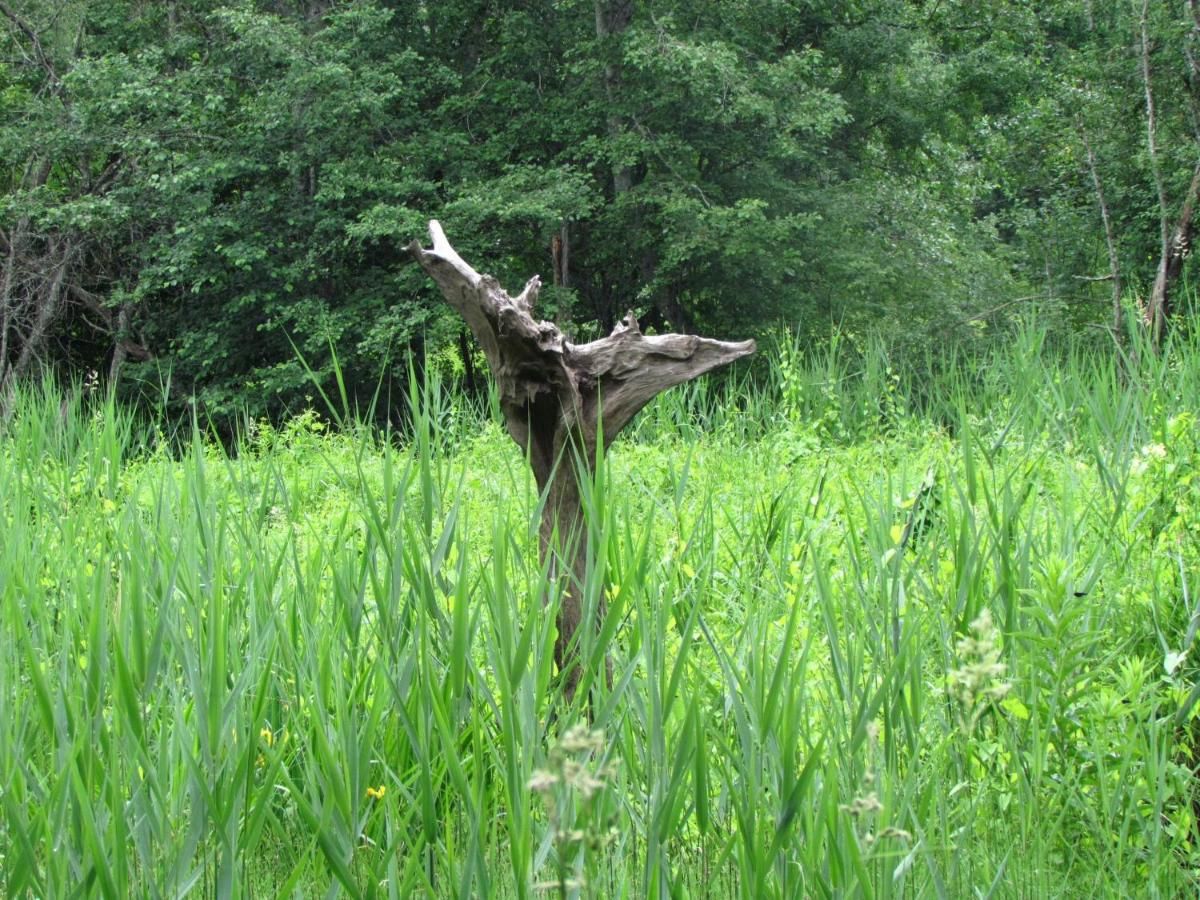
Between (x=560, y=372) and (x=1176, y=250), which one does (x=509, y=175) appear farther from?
(x=560, y=372)

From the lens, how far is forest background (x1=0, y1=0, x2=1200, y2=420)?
13.7 metres

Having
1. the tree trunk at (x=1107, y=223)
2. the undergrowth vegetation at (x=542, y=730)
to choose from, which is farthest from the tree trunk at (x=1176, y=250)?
the undergrowth vegetation at (x=542, y=730)

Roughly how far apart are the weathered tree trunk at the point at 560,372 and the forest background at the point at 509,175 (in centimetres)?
1050

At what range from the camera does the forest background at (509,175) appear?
1373 centimetres

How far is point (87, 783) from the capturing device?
136 cm

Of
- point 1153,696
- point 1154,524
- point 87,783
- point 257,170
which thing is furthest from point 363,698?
point 257,170

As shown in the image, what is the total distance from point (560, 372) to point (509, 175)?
12.1 m

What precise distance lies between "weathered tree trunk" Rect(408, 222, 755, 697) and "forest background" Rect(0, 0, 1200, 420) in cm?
1050

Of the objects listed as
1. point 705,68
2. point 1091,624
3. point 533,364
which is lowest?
point 1091,624

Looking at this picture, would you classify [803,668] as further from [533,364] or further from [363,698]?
[533,364]

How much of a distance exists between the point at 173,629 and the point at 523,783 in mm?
681

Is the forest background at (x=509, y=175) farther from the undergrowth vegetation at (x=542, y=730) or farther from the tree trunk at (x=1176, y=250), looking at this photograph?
the undergrowth vegetation at (x=542, y=730)

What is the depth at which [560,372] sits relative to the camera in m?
2.55

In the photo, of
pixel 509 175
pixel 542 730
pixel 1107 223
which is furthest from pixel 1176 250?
pixel 542 730
